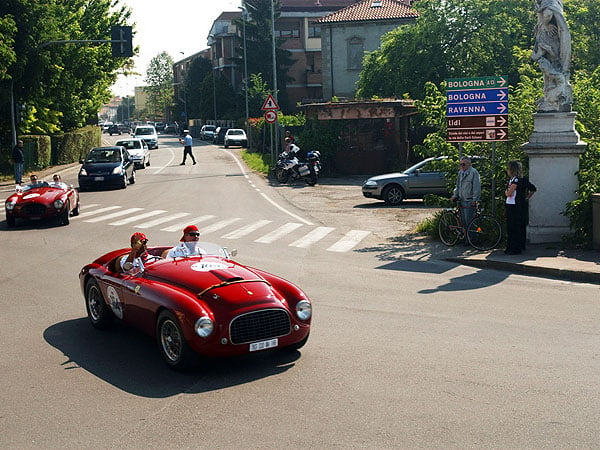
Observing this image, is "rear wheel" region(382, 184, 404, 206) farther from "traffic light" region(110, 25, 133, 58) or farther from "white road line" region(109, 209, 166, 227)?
"traffic light" region(110, 25, 133, 58)

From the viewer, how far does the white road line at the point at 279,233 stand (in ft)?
60.2

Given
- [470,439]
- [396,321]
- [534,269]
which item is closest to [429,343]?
[396,321]

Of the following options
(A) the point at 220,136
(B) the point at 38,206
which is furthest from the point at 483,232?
(A) the point at 220,136

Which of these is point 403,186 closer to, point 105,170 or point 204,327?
point 105,170

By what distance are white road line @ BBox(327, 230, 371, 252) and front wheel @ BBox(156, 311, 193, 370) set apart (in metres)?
8.63

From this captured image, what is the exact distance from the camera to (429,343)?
908 cm

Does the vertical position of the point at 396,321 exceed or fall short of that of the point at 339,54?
it falls short

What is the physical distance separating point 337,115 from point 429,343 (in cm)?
2686

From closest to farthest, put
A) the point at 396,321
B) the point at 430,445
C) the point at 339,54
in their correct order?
the point at 430,445, the point at 396,321, the point at 339,54

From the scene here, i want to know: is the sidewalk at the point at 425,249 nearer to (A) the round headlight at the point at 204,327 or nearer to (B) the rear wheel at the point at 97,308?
(B) the rear wheel at the point at 97,308

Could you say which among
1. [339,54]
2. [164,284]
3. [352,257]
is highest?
[339,54]

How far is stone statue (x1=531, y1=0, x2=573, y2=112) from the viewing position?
52.0 ft

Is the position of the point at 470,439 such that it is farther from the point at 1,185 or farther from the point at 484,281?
the point at 1,185

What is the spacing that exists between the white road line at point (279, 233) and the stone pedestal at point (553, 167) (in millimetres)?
5938
